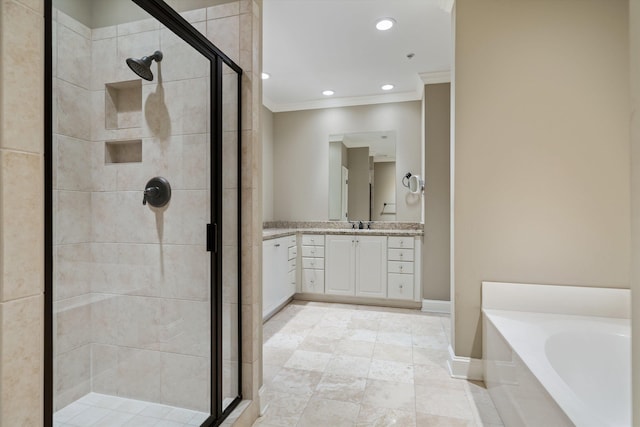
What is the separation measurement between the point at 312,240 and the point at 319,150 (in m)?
1.28

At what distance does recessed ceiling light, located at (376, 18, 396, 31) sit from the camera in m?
2.51

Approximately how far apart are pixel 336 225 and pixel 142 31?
3.18 metres

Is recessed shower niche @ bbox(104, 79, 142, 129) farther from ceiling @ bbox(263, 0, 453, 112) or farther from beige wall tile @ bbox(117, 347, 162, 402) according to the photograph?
ceiling @ bbox(263, 0, 453, 112)

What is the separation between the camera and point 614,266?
197 cm

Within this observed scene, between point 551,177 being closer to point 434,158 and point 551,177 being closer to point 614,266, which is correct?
point 614,266

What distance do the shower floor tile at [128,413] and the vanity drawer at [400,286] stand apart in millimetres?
2600

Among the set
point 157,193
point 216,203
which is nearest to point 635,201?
point 216,203

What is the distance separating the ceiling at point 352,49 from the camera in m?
2.38

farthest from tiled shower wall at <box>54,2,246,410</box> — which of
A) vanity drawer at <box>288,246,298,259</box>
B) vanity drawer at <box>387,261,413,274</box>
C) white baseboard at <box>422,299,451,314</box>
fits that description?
white baseboard at <box>422,299,451,314</box>

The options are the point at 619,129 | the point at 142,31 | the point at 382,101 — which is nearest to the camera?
the point at 142,31

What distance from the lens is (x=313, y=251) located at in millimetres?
3916

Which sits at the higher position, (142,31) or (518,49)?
(518,49)

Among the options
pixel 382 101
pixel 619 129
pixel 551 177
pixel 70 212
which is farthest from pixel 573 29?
pixel 70 212

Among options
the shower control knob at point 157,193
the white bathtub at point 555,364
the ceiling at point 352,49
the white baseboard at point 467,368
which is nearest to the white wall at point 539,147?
the white baseboard at point 467,368
